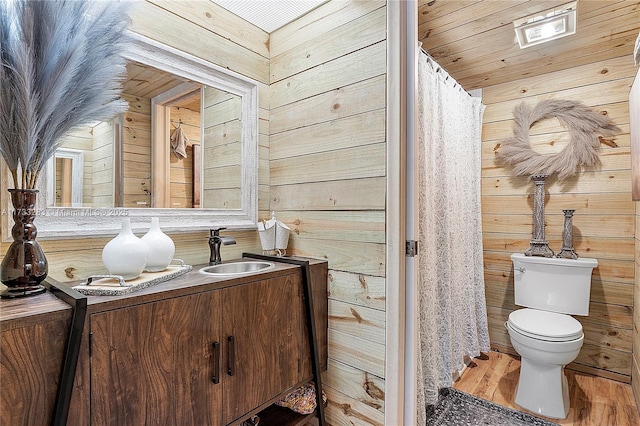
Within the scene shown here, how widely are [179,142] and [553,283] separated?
2.42 m

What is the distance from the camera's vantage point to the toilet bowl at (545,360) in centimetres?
178

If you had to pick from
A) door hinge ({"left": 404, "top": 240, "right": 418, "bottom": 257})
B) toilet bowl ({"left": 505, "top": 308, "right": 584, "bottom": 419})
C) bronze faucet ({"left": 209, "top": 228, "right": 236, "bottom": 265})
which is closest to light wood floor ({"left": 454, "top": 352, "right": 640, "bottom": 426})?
toilet bowl ({"left": 505, "top": 308, "right": 584, "bottom": 419})

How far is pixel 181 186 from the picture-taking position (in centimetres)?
150

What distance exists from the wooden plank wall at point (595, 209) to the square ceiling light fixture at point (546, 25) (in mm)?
547

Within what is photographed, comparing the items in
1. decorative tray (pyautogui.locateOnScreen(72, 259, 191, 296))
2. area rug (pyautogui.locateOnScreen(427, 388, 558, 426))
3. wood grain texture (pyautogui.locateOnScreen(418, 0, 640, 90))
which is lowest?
area rug (pyautogui.locateOnScreen(427, 388, 558, 426))

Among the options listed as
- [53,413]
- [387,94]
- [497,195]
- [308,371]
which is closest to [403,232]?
[387,94]

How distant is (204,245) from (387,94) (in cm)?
107

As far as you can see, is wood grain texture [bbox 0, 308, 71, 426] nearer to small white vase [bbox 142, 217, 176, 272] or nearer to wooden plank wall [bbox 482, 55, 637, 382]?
small white vase [bbox 142, 217, 176, 272]

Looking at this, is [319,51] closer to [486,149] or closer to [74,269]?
[74,269]

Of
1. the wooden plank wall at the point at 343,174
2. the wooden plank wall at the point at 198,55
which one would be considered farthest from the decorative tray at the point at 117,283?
the wooden plank wall at the point at 343,174

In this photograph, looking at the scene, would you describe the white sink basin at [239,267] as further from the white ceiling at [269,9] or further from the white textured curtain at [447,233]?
the white ceiling at [269,9]

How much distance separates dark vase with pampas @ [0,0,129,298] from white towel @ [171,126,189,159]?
0.48 m

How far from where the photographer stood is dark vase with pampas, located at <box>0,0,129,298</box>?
2.74 ft

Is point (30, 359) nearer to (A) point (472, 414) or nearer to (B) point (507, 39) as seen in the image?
(A) point (472, 414)
